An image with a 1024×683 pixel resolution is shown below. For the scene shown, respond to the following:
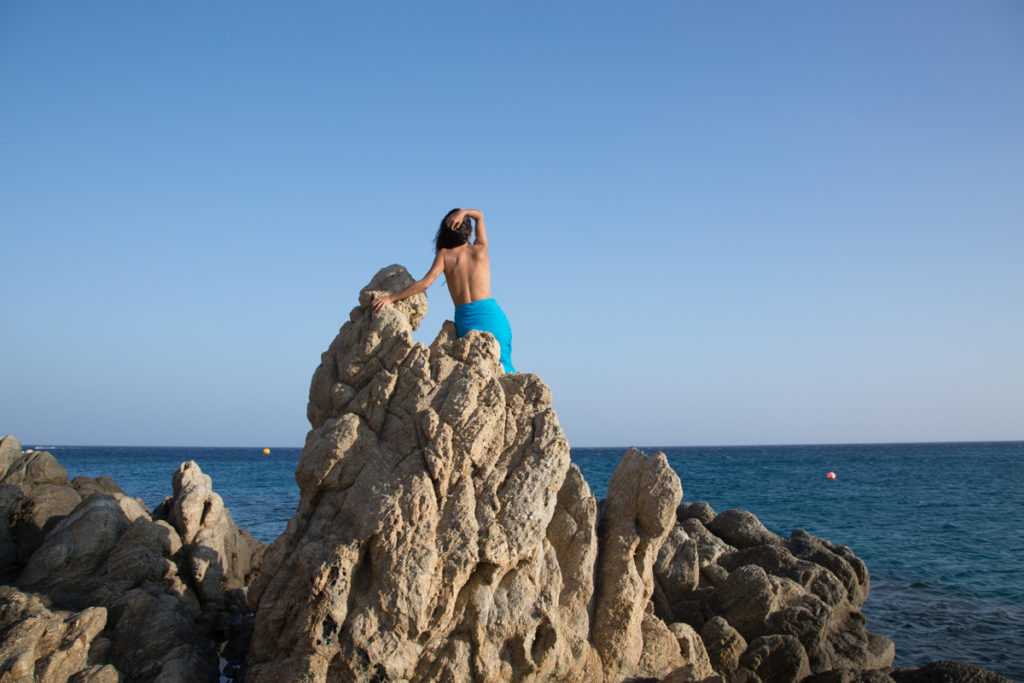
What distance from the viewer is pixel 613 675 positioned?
8.15 meters

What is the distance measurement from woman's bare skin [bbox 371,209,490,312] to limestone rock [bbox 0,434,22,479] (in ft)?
28.1

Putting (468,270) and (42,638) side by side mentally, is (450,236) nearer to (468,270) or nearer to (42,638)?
(468,270)

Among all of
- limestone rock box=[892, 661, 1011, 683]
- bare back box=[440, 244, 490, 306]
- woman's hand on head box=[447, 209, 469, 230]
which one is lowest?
limestone rock box=[892, 661, 1011, 683]

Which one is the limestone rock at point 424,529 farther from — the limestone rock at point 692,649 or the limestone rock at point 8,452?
the limestone rock at point 8,452

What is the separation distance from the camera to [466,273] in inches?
335

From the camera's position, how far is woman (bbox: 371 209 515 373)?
8.48 meters

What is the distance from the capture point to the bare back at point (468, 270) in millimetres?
8484

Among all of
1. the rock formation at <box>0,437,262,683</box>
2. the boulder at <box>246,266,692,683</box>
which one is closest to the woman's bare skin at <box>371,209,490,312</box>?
the boulder at <box>246,266,692,683</box>

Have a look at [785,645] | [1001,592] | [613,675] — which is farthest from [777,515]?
[613,675]

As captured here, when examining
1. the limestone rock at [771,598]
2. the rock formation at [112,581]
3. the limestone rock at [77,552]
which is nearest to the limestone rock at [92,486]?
the rock formation at [112,581]

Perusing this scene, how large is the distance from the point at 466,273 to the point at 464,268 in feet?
0.21

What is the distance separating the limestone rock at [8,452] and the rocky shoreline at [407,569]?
2.30 meters

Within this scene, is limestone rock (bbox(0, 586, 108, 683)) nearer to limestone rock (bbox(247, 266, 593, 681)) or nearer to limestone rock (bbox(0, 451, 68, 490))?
Answer: limestone rock (bbox(247, 266, 593, 681))

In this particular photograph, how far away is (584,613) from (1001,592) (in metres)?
14.6
